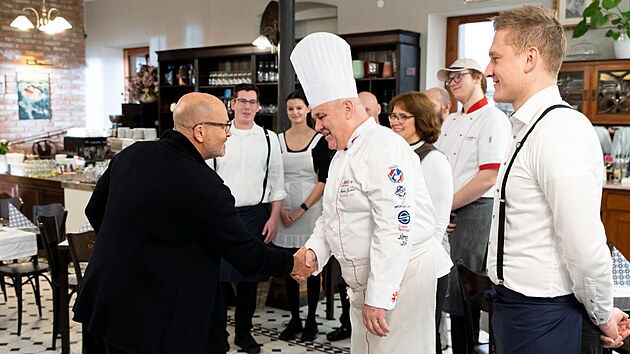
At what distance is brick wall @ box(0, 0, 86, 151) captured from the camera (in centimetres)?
1145

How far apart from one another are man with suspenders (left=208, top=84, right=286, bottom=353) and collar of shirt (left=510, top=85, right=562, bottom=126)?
2386 mm

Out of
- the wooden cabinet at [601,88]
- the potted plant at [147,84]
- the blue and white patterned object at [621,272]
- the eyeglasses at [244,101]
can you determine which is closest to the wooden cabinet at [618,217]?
the wooden cabinet at [601,88]

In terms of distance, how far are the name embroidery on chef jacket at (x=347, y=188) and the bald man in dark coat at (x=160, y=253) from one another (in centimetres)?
37

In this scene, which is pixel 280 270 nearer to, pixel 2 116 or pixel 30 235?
pixel 30 235

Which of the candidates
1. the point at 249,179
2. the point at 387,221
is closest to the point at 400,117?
the point at 387,221

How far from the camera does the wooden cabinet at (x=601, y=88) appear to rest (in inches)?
246

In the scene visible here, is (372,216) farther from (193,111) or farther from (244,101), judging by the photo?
(244,101)

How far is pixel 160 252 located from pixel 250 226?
2.01 m

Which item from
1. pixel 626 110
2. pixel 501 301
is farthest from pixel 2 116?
pixel 501 301

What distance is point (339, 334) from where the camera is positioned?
446 centimetres

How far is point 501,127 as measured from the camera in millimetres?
3424

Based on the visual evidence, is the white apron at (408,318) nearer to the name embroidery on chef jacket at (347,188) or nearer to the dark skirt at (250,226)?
the name embroidery on chef jacket at (347,188)

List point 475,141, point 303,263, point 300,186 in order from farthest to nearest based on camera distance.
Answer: point 300,186 < point 475,141 < point 303,263

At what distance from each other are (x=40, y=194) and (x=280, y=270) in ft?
18.0
